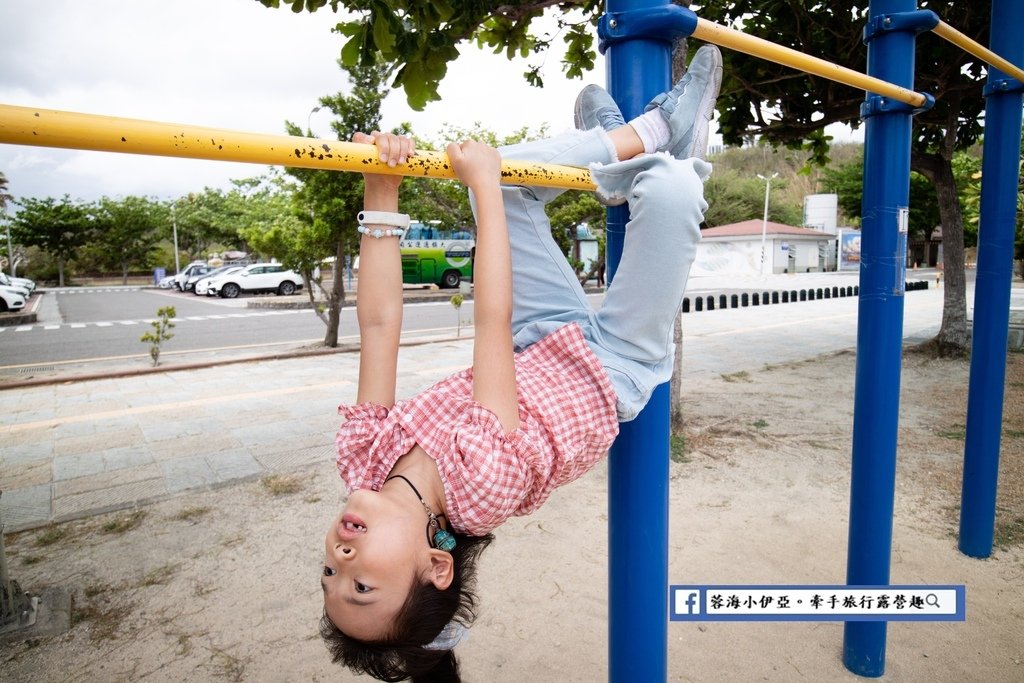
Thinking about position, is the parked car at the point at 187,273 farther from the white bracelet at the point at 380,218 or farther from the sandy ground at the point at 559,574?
the white bracelet at the point at 380,218

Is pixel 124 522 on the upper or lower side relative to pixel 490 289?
lower

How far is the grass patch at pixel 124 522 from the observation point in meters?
3.44

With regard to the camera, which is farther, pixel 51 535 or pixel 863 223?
pixel 51 535

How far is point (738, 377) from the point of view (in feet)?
22.9

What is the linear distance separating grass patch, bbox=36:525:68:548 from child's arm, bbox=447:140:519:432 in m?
3.20

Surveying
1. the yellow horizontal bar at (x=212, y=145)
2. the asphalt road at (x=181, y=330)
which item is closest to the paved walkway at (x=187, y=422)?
the asphalt road at (x=181, y=330)

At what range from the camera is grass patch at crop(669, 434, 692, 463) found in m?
4.33

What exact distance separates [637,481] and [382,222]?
80cm

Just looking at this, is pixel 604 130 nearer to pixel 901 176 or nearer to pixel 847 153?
pixel 901 176

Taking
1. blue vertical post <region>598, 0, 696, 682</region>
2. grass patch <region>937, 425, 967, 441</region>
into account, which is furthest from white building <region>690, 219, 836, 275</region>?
blue vertical post <region>598, 0, 696, 682</region>

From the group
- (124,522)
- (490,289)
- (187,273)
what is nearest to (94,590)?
(124,522)
